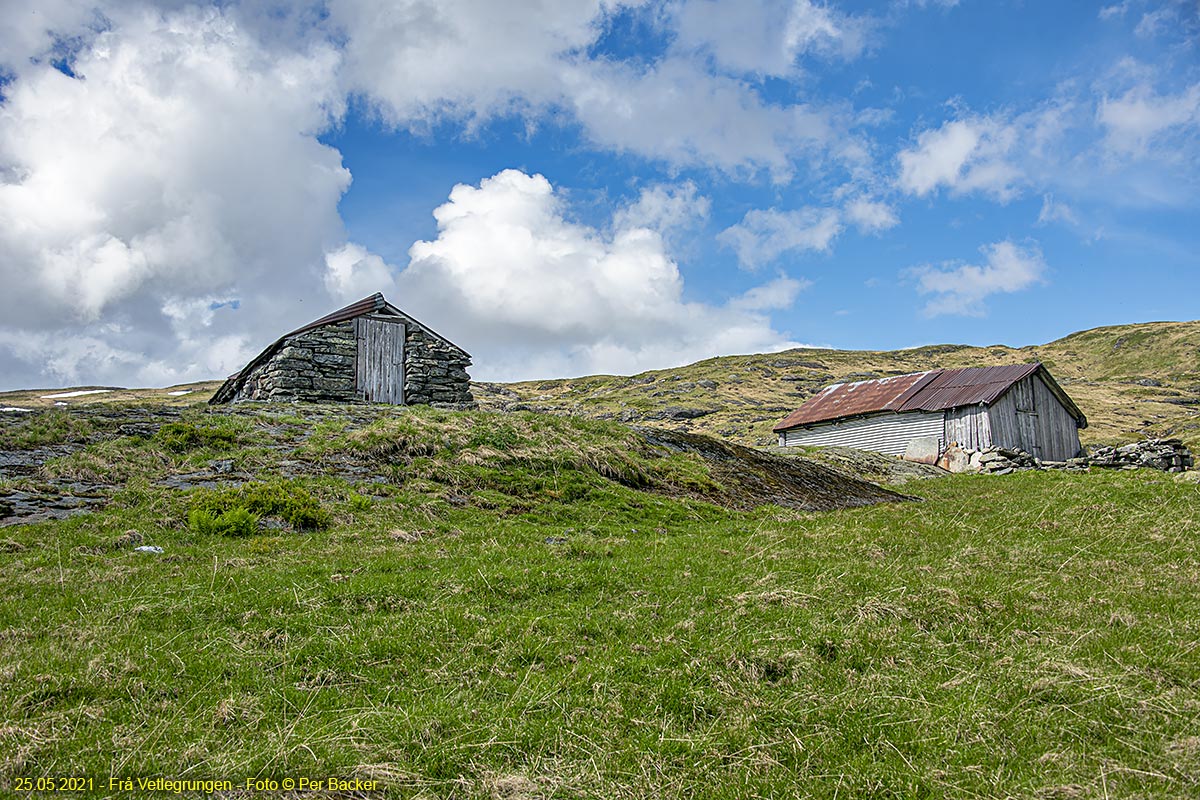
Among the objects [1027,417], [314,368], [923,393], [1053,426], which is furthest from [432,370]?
[1053,426]

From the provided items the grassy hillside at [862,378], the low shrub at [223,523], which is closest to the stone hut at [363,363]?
the low shrub at [223,523]

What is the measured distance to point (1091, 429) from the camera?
6769cm

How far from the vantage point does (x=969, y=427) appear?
1510 inches

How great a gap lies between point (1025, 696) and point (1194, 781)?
1.57 metres

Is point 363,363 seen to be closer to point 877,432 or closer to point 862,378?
point 877,432

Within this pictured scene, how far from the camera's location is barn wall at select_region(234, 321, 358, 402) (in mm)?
28487

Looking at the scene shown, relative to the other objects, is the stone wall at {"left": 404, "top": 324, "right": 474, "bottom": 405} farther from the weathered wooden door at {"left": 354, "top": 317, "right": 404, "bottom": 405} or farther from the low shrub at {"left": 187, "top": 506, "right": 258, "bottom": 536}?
the low shrub at {"left": 187, "top": 506, "right": 258, "bottom": 536}

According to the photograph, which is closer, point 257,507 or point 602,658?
point 602,658

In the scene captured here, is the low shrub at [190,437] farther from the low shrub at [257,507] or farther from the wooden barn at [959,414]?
the wooden barn at [959,414]

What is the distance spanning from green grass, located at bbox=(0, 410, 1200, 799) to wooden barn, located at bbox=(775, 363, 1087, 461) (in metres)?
26.2

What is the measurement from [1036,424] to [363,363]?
123 feet

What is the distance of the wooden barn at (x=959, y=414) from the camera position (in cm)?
3834

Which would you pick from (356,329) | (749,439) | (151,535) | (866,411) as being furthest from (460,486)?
(749,439)

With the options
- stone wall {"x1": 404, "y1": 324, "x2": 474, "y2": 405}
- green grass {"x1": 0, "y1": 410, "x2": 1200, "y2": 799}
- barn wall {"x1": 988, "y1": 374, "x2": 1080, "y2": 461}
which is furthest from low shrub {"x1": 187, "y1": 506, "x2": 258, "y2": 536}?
barn wall {"x1": 988, "y1": 374, "x2": 1080, "y2": 461}
